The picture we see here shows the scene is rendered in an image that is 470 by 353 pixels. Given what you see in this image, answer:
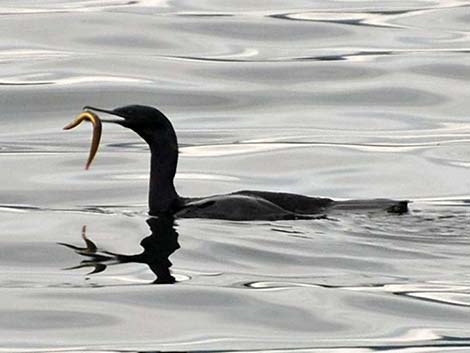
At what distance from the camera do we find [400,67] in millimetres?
21062

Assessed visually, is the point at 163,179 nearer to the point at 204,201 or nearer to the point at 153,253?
the point at 204,201

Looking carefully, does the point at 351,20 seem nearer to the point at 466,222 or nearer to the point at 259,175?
the point at 259,175

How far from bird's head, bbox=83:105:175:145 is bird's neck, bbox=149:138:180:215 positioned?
2.2 inches

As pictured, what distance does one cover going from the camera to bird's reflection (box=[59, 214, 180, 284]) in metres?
11.7

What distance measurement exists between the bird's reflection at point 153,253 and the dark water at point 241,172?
0.08 feet

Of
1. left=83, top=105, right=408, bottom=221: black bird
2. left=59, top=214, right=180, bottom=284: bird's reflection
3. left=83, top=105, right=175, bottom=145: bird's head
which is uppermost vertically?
left=83, top=105, right=175, bottom=145: bird's head

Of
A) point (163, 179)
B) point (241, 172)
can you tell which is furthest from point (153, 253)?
point (241, 172)

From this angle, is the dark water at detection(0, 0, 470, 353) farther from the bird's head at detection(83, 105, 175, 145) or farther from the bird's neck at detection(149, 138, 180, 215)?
the bird's head at detection(83, 105, 175, 145)

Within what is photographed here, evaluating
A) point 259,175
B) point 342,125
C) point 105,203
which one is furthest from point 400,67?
point 105,203

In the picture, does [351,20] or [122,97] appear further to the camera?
[351,20]

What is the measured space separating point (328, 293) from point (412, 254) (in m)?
1.12

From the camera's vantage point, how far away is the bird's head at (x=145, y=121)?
1313 cm

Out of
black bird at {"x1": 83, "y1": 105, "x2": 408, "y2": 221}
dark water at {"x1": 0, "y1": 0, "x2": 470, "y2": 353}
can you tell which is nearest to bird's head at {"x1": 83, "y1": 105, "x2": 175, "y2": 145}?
black bird at {"x1": 83, "y1": 105, "x2": 408, "y2": 221}

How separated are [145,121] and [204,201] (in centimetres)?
65
